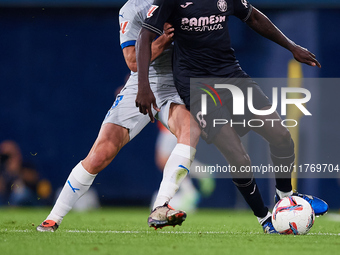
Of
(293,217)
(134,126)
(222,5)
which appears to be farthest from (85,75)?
(293,217)

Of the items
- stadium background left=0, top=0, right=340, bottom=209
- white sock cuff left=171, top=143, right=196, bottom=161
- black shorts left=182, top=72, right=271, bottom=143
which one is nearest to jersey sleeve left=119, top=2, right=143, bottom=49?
black shorts left=182, top=72, right=271, bottom=143

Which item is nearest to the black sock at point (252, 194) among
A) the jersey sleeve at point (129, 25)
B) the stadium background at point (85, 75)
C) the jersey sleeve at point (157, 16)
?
the jersey sleeve at point (157, 16)

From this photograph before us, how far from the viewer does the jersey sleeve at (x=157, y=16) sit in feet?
13.9

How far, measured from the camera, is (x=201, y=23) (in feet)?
14.5

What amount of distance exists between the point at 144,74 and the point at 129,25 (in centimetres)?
82

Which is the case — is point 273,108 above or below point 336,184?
above

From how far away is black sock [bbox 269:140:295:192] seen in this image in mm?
4625

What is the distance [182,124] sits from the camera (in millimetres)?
4355

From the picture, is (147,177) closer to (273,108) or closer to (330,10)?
(330,10)

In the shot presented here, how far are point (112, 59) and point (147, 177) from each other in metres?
2.01

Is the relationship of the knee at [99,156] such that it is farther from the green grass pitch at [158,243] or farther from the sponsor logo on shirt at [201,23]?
the sponsor logo on shirt at [201,23]

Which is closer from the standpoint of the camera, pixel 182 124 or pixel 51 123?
pixel 182 124

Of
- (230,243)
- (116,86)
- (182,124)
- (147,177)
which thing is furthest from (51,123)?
(230,243)

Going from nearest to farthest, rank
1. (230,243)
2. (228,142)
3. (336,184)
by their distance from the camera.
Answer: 1. (230,243)
2. (228,142)
3. (336,184)
